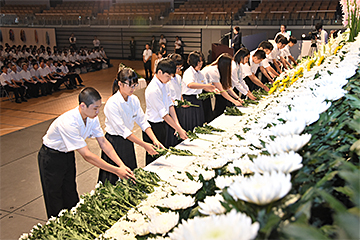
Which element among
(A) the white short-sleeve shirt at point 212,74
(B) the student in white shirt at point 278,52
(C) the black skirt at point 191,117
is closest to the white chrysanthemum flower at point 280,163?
(C) the black skirt at point 191,117

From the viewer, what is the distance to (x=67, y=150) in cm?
268

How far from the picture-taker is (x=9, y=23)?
20375mm

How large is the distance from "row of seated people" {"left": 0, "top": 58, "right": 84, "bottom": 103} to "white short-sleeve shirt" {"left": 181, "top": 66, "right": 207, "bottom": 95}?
642cm

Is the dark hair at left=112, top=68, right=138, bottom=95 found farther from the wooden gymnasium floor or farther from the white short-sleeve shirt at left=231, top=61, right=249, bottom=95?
the white short-sleeve shirt at left=231, top=61, right=249, bottom=95

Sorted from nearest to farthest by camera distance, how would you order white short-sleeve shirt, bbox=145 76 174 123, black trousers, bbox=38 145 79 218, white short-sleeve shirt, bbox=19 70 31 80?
black trousers, bbox=38 145 79 218
white short-sleeve shirt, bbox=145 76 174 123
white short-sleeve shirt, bbox=19 70 31 80

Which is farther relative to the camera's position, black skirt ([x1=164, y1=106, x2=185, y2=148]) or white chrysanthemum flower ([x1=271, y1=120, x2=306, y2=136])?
black skirt ([x1=164, y1=106, x2=185, y2=148])

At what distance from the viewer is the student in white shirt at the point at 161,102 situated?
335 centimetres

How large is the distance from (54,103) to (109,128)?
6.41m

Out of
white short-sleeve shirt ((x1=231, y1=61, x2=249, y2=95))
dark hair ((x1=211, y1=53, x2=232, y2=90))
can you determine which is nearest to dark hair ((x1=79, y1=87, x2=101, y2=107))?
dark hair ((x1=211, y1=53, x2=232, y2=90))

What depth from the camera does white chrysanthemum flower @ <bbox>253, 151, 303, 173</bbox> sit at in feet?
2.18

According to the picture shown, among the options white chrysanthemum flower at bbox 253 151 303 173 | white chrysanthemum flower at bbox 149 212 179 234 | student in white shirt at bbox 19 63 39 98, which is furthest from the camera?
student in white shirt at bbox 19 63 39 98

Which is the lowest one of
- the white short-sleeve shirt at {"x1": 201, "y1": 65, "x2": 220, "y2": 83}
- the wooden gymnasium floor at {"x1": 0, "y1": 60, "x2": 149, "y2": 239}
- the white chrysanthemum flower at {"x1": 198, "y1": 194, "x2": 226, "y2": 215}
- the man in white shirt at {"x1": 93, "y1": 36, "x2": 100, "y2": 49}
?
the wooden gymnasium floor at {"x1": 0, "y1": 60, "x2": 149, "y2": 239}

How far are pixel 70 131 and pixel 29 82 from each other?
26.3 ft

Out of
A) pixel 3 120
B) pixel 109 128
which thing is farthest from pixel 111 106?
pixel 3 120
